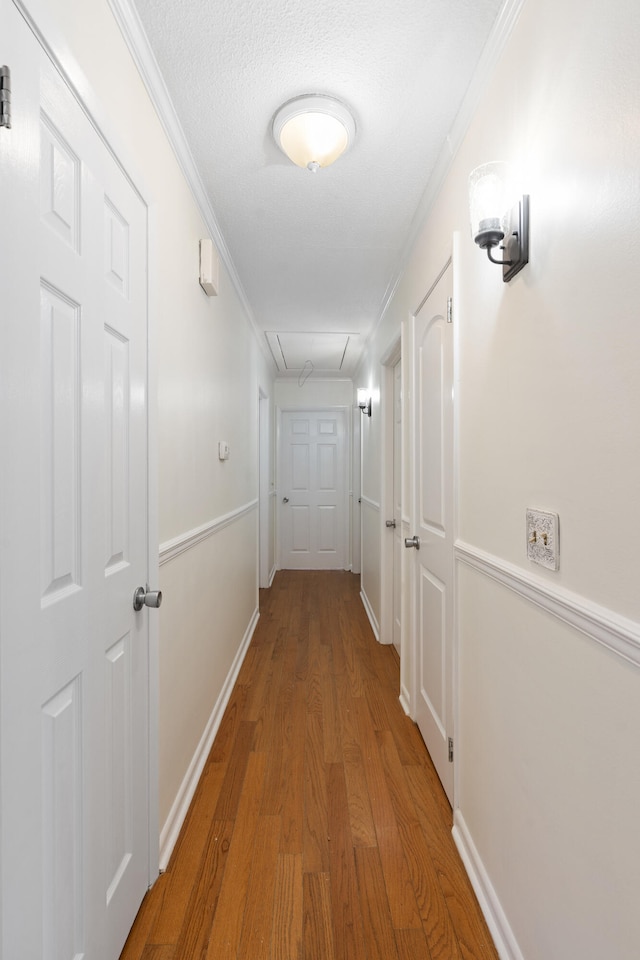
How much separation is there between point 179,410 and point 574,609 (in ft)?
4.42

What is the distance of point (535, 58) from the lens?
1068 mm

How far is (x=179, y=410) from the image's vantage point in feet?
5.54

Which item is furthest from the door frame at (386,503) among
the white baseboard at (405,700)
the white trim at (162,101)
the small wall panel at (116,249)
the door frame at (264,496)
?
the small wall panel at (116,249)

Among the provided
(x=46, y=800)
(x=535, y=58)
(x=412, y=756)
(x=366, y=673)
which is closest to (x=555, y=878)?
(x=46, y=800)

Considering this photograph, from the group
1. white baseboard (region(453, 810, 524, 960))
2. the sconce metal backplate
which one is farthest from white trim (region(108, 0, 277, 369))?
white baseboard (region(453, 810, 524, 960))

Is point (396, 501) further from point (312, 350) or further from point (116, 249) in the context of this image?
point (116, 249)

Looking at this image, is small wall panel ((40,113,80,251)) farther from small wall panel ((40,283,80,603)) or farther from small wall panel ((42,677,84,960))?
small wall panel ((42,677,84,960))

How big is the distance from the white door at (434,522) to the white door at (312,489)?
3539 mm

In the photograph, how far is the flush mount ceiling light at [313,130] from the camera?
149 cm

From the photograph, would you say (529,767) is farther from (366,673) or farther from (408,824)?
(366,673)

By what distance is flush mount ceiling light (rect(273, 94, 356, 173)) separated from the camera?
4.89 feet

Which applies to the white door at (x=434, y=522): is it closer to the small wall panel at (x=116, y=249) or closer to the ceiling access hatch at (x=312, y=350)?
the small wall panel at (x=116, y=249)

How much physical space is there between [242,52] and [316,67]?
21 centimetres

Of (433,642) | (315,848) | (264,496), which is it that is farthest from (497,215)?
(264,496)
